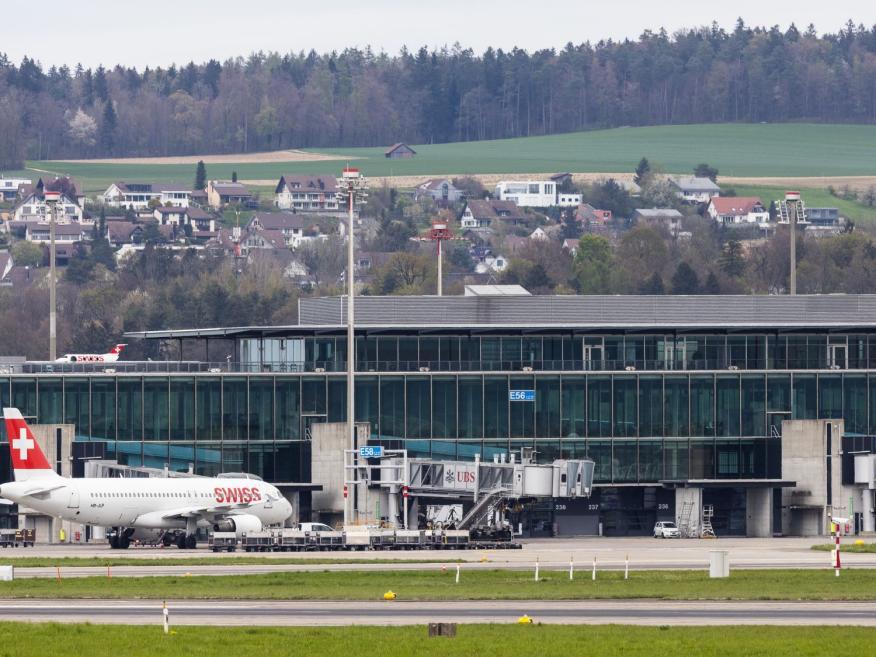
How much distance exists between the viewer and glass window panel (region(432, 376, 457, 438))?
416 feet

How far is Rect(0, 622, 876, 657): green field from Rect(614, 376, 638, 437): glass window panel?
235 feet

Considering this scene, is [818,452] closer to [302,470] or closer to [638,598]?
[302,470]

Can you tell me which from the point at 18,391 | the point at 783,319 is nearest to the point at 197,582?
the point at 18,391

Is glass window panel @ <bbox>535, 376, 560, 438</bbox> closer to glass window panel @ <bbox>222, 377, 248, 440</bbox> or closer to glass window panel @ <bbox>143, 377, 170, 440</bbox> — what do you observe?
glass window panel @ <bbox>222, 377, 248, 440</bbox>

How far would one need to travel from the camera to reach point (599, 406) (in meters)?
128

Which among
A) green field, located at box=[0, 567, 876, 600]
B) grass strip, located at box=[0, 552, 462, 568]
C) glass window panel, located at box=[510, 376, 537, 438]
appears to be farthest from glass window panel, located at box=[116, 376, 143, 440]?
green field, located at box=[0, 567, 876, 600]

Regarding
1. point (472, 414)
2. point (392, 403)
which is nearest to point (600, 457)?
point (472, 414)

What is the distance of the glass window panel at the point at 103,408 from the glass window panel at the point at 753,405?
38515 mm

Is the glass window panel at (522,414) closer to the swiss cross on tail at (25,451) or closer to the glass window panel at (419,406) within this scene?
the glass window panel at (419,406)

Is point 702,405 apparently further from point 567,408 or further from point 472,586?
point 472,586

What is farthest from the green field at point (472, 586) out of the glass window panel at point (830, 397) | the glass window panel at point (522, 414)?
the glass window panel at point (830, 397)

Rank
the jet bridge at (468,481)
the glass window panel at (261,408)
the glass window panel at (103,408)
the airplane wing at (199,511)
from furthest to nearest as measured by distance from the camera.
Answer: the glass window panel at (261,408) → the glass window panel at (103,408) → the jet bridge at (468,481) → the airplane wing at (199,511)

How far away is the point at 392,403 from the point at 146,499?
24.5 m

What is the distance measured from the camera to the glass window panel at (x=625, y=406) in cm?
12788
